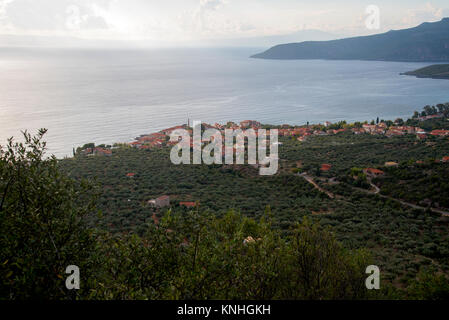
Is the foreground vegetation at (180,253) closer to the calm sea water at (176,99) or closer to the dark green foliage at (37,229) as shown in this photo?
the dark green foliage at (37,229)

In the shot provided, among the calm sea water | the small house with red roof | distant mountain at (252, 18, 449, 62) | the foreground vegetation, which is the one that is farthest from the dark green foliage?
distant mountain at (252, 18, 449, 62)

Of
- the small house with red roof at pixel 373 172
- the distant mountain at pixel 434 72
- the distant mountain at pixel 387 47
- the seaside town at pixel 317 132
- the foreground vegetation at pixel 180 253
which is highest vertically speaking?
the distant mountain at pixel 387 47

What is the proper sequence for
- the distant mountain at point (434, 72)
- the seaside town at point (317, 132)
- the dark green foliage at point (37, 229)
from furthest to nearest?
the distant mountain at point (434, 72) → the seaside town at point (317, 132) → the dark green foliage at point (37, 229)

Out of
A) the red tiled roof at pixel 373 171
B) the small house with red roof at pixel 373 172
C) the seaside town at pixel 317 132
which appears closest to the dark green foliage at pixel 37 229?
the small house with red roof at pixel 373 172

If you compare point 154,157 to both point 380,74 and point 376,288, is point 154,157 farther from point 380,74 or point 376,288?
point 380,74

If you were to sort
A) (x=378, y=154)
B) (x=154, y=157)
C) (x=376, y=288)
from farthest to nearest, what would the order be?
(x=154, y=157)
(x=378, y=154)
(x=376, y=288)

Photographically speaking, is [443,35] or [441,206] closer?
[441,206]
